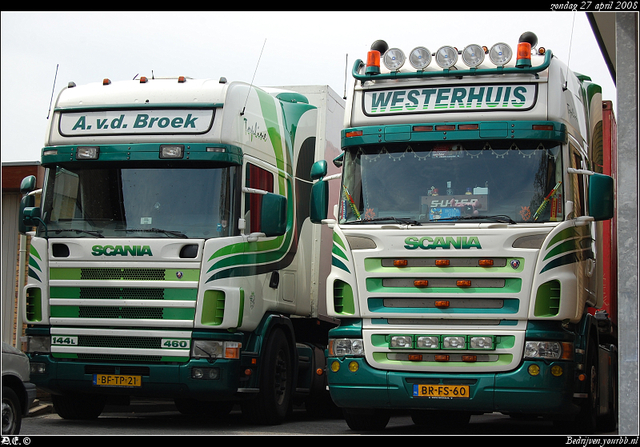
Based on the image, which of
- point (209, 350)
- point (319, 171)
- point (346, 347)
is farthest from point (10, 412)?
point (319, 171)

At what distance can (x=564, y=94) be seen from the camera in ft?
30.2

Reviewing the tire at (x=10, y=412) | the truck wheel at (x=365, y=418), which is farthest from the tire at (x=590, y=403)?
the tire at (x=10, y=412)

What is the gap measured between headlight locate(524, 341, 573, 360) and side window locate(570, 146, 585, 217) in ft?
4.50

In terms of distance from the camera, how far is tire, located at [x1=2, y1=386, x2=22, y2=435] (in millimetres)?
8586

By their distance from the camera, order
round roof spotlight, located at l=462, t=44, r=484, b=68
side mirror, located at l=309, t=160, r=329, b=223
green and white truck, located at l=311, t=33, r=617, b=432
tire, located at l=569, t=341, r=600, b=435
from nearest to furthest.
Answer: green and white truck, located at l=311, t=33, r=617, b=432
tire, located at l=569, t=341, r=600, b=435
round roof spotlight, located at l=462, t=44, r=484, b=68
side mirror, located at l=309, t=160, r=329, b=223

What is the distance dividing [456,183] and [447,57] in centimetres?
139

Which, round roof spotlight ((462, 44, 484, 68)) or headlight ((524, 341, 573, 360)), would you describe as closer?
headlight ((524, 341, 573, 360))

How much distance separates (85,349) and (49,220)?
1.56 meters

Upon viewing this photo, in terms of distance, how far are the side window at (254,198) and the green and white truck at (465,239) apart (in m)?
1.06

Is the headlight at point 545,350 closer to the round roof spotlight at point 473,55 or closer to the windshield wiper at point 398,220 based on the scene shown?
the windshield wiper at point 398,220

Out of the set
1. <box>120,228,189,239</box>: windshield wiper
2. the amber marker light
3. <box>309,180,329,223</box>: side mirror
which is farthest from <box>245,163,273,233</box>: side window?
the amber marker light

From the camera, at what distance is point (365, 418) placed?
981 cm

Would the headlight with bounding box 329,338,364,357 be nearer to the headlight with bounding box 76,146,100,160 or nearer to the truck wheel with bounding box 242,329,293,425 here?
the truck wheel with bounding box 242,329,293,425

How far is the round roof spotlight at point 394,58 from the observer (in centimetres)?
941
